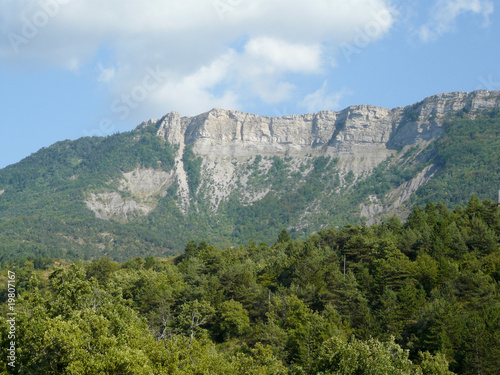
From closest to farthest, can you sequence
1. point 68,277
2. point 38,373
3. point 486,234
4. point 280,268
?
1. point 38,373
2. point 68,277
3. point 486,234
4. point 280,268

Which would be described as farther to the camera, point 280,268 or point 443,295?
point 280,268

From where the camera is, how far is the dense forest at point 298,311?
37.8m

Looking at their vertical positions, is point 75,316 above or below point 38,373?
above

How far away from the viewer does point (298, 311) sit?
7350cm

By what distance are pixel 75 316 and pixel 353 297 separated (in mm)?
45378

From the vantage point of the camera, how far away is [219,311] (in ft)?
276

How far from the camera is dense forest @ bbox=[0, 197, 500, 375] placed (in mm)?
37844

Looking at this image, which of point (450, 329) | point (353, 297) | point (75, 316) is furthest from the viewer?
point (353, 297)

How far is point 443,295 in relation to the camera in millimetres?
69250

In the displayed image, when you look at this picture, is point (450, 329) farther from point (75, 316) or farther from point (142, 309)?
point (142, 309)

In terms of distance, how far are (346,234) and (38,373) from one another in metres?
75.1

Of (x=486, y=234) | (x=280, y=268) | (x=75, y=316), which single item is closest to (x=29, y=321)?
(x=75, y=316)

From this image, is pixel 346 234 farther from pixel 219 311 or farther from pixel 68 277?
pixel 68 277

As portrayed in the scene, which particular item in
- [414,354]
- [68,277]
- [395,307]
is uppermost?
[68,277]
